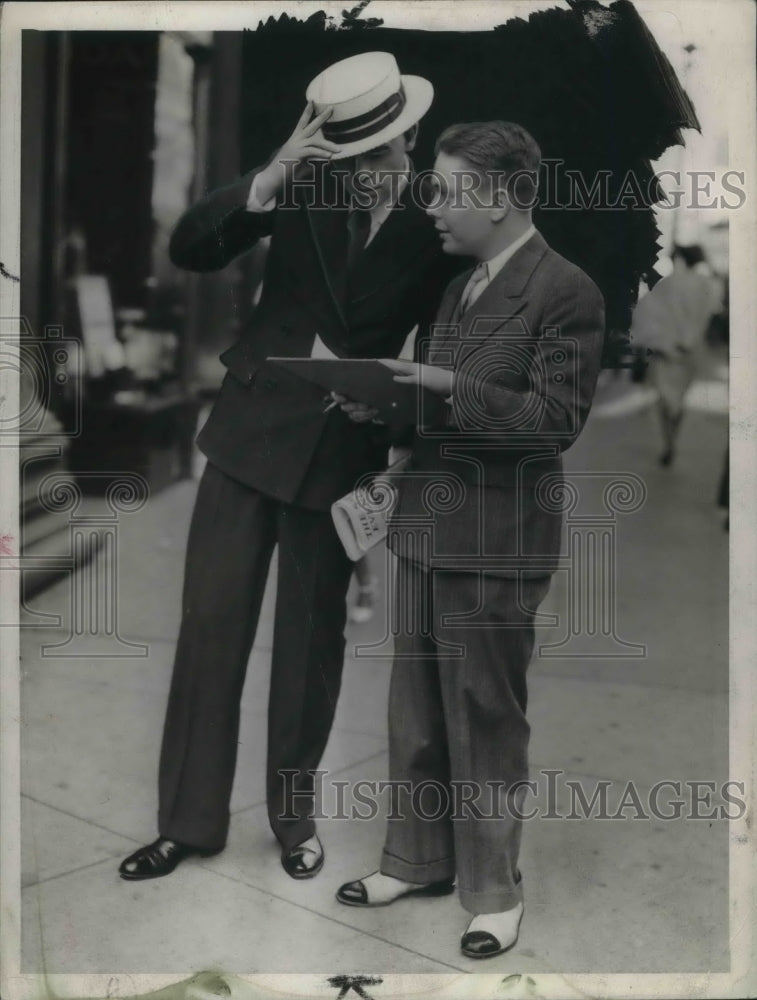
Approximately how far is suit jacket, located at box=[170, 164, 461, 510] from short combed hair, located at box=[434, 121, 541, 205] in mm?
208

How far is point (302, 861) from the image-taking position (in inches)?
163

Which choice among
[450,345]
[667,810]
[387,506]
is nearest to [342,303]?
[450,345]

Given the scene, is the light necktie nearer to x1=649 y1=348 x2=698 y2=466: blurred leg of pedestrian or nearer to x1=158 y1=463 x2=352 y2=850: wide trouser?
x1=649 y1=348 x2=698 y2=466: blurred leg of pedestrian

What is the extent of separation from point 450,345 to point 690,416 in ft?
3.65

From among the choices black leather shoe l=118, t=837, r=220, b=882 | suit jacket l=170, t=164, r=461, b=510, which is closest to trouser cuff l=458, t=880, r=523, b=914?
black leather shoe l=118, t=837, r=220, b=882

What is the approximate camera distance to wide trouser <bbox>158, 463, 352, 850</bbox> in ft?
13.5

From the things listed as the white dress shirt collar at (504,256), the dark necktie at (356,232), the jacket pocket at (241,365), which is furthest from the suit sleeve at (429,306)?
the jacket pocket at (241,365)

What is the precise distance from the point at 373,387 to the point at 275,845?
1.42 metres

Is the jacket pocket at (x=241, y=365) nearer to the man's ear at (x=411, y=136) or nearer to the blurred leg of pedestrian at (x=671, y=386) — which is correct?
the man's ear at (x=411, y=136)

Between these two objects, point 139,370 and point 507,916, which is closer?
point 507,916

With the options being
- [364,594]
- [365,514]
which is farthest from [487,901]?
[365,514]

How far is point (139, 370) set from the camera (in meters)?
4.28

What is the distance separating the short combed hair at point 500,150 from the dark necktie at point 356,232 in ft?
0.91

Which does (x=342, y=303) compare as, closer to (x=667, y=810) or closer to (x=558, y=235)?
(x=558, y=235)
